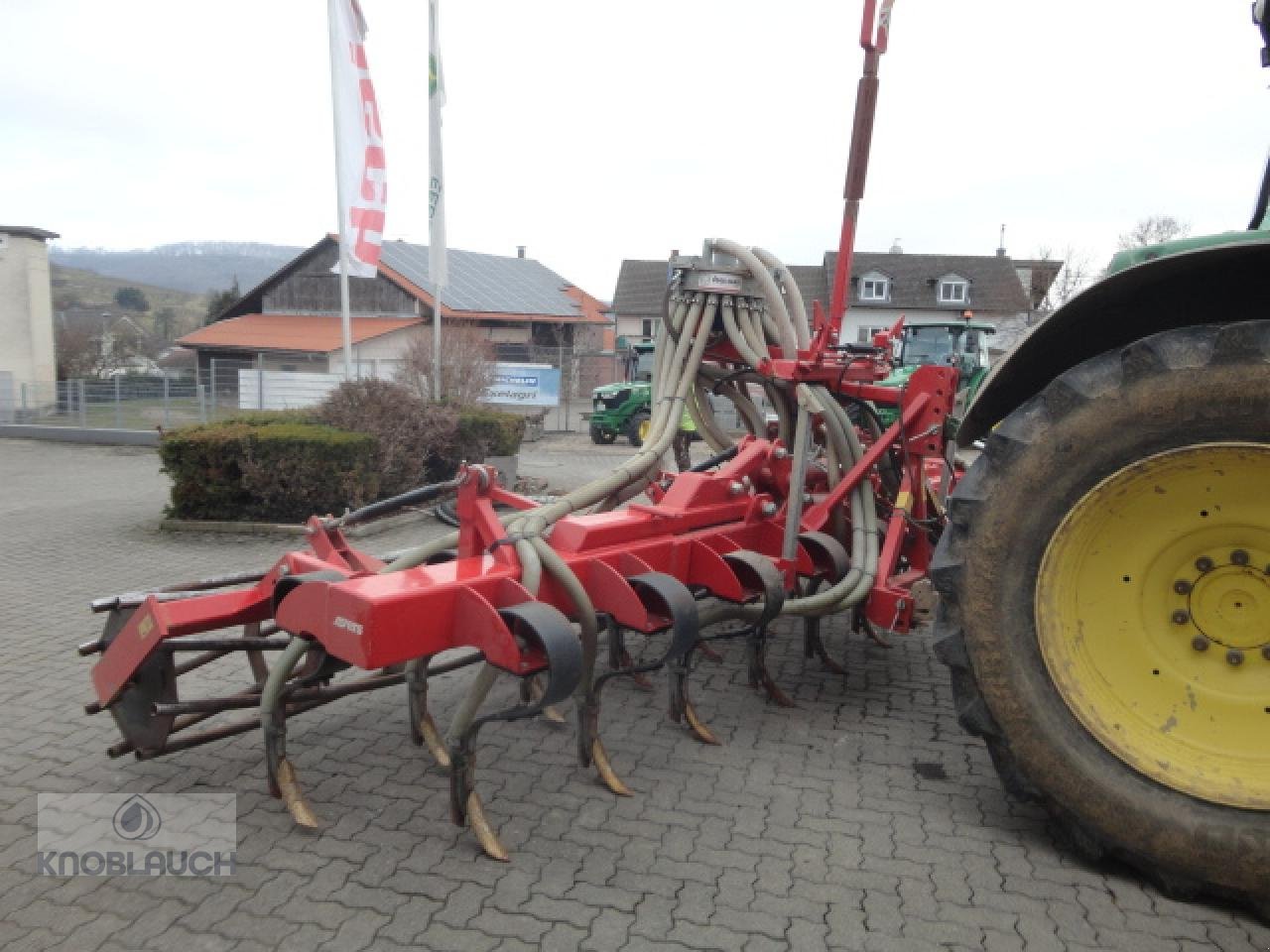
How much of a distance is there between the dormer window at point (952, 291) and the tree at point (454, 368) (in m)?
29.3

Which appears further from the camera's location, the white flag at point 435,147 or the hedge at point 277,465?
the white flag at point 435,147

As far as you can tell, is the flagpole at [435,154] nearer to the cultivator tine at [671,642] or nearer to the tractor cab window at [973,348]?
the cultivator tine at [671,642]

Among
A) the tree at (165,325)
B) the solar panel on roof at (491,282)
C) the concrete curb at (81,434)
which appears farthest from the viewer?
the tree at (165,325)

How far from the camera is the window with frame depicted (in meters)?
42.8

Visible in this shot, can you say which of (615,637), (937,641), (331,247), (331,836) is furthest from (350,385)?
(331,247)

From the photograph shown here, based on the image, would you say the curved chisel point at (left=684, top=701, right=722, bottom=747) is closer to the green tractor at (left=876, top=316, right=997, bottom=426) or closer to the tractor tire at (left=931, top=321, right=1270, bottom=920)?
the tractor tire at (left=931, top=321, right=1270, bottom=920)

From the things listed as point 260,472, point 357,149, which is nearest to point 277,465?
point 260,472

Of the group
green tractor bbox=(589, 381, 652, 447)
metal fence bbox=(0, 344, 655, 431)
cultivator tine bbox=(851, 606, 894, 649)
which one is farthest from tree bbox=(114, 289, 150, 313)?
cultivator tine bbox=(851, 606, 894, 649)

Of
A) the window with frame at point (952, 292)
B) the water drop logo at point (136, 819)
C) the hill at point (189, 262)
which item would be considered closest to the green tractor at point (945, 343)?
the water drop logo at point (136, 819)

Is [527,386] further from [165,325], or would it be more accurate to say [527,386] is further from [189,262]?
[189,262]

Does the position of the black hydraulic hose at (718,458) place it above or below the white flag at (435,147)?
below

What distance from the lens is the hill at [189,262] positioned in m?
108

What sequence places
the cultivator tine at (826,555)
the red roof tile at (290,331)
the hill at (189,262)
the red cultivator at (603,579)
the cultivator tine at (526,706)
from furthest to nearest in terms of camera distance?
the hill at (189,262) → the red roof tile at (290,331) → the cultivator tine at (826,555) → the red cultivator at (603,579) → the cultivator tine at (526,706)

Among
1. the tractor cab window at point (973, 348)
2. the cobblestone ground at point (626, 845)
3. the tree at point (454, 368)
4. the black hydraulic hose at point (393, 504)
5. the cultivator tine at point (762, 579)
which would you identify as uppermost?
the tractor cab window at point (973, 348)
